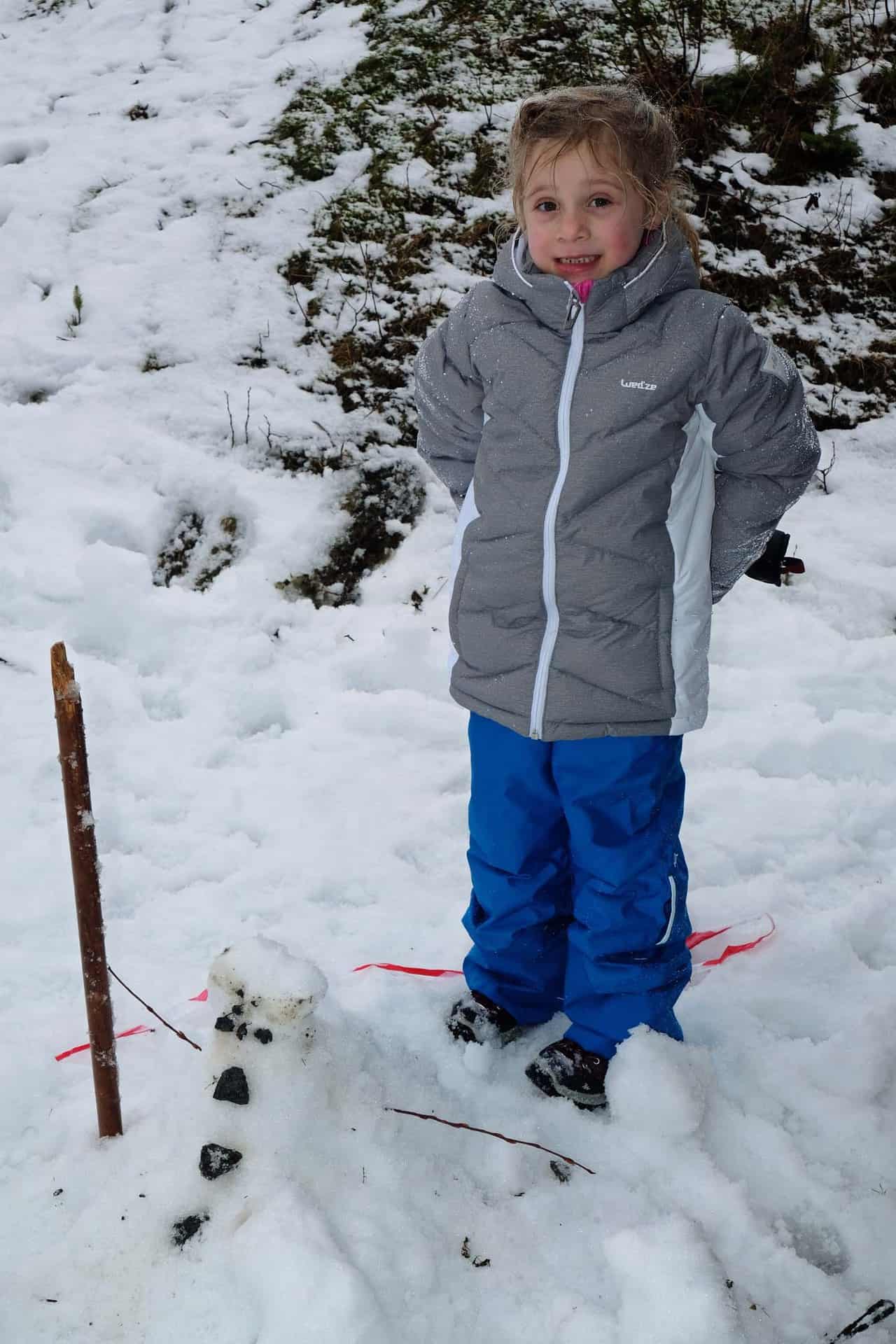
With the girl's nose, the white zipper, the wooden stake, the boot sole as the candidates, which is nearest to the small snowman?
the wooden stake

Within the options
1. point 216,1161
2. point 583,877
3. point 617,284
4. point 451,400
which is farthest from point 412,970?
point 617,284

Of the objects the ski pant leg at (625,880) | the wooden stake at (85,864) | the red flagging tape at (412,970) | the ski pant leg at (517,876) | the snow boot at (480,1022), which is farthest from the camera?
the red flagging tape at (412,970)

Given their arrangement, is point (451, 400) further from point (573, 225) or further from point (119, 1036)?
point (119, 1036)

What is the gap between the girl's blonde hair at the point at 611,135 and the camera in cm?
189

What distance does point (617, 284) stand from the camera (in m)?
1.92

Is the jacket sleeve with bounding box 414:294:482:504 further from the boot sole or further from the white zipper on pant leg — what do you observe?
the boot sole

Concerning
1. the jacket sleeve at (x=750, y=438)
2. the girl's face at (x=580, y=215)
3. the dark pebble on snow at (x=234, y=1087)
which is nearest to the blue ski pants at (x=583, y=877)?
the jacket sleeve at (x=750, y=438)

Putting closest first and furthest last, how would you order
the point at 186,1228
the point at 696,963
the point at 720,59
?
1. the point at 186,1228
2. the point at 696,963
3. the point at 720,59

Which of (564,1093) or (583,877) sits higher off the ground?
(583,877)

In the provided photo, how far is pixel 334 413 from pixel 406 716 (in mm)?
1593

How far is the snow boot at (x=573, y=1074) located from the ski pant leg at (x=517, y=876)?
0.58 ft

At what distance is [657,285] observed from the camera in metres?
1.92

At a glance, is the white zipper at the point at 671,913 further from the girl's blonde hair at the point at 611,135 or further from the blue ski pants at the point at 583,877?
the girl's blonde hair at the point at 611,135

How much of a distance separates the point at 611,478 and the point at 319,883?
1398 millimetres
